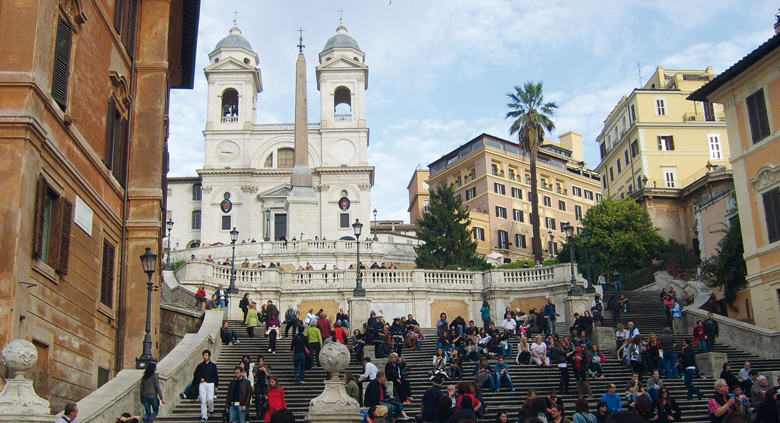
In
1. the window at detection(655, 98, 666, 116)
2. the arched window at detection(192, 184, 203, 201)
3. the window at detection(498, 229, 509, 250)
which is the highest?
the arched window at detection(192, 184, 203, 201)

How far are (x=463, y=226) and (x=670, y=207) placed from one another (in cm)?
1373

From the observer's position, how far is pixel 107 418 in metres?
14.6

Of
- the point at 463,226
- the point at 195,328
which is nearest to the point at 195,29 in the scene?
the point at 195,328

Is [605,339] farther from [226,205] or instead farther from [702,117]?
[226,205]

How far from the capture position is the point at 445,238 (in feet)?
180

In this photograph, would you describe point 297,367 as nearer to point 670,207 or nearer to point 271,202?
point 670,207

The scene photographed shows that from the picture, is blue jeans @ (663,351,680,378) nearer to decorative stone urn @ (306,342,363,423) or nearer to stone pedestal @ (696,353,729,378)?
stone pedestal @ (696,353,729,378)

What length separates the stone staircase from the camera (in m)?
18.4

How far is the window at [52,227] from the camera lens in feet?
49.1

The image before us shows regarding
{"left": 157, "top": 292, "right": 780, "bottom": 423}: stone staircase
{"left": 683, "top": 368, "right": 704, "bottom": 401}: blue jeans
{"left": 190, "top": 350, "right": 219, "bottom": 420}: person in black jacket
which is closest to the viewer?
{"left": 190, "top": 350, "right": 219, "bottom": 420}: person in black jacket

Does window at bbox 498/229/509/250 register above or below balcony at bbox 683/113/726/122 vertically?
below

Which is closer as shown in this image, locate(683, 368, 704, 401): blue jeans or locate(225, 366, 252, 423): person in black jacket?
locate(225, 366, 252, 423): person in black jacket

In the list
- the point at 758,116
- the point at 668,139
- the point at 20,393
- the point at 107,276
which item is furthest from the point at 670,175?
the point at 20,393

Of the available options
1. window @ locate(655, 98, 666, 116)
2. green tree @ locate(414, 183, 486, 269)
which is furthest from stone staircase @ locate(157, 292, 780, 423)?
window @ locate(655, 98, 666, 116)
